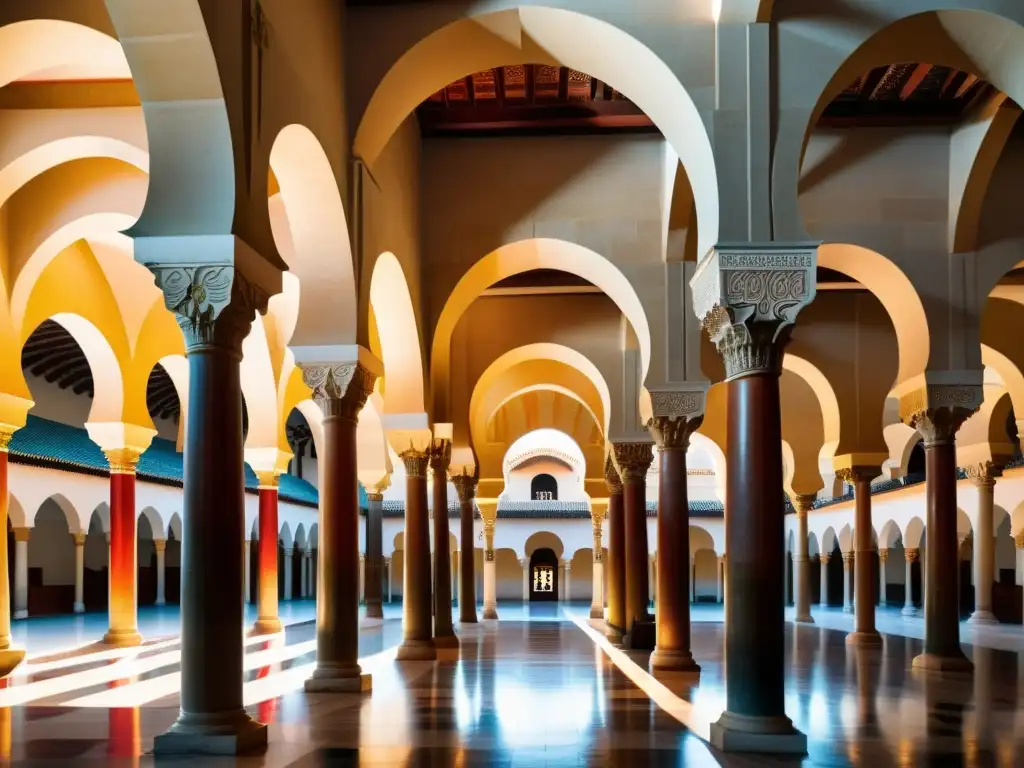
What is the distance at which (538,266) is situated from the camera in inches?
598

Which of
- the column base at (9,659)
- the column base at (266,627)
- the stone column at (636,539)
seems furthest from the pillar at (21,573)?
Result: the stone column at (636,539)

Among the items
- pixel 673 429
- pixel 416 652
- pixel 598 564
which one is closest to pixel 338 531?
pixel 673 429

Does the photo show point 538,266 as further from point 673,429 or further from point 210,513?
point 210,513

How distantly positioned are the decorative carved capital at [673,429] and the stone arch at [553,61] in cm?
415

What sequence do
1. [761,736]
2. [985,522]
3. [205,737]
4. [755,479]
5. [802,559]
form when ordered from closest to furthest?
[205,737]
[761,736]
[755,479]
[985,522]
[802,559]

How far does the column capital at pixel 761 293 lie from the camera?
831 centimetres

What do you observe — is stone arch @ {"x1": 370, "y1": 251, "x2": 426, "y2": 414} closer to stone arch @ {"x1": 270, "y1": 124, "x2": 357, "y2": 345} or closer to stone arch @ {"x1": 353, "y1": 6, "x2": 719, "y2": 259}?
stone arch @ {"x1": 270, "y1": 124, "x2": 357, "y2": 345}

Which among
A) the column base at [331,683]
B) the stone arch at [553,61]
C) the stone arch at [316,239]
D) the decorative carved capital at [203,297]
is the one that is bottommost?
the column base at [331,683]

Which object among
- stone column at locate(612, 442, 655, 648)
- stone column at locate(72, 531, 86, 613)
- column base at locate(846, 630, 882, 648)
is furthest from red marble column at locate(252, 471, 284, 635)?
column base at locate(846, 630, 882, 648)

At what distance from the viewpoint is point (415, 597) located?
15820mm

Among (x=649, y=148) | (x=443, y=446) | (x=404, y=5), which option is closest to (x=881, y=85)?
(x=649, y=148)

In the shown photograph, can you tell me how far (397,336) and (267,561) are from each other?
9.00 meters

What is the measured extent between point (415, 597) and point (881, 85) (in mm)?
9245

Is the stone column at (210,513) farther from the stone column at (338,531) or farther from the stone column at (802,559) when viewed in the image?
the stone column at (802,559)
